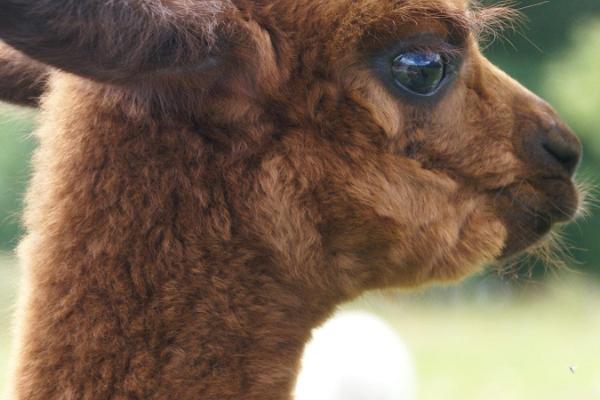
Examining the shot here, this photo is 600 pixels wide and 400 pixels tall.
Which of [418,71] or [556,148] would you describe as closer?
[418,71]

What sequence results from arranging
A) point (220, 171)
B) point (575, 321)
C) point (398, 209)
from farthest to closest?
point (575, 321) < point (398, 209) < point (220, 171)

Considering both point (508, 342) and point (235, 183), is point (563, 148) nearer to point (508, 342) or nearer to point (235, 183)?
point (235, 183)

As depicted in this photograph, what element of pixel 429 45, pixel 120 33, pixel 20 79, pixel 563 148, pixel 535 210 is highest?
pixel 120 33

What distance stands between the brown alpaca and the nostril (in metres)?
0.19

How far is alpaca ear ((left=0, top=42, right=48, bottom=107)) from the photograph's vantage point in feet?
11.1

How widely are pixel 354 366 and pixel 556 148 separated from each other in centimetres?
357

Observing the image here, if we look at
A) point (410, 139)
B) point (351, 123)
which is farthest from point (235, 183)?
point (410, 139)

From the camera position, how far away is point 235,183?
2.87 m

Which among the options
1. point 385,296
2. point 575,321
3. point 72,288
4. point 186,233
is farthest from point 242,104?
point 575,321

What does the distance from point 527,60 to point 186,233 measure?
9.13 meters

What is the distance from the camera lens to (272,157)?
2.92 m

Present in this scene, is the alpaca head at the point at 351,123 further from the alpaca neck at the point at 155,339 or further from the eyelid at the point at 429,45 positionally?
the alpaca neck at the point at 155,339

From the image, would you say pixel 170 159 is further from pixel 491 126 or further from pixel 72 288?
pixel 491 126

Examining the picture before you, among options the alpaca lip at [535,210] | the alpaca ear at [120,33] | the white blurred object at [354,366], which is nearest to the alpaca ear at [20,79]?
the alpaca ear at [120,33]
